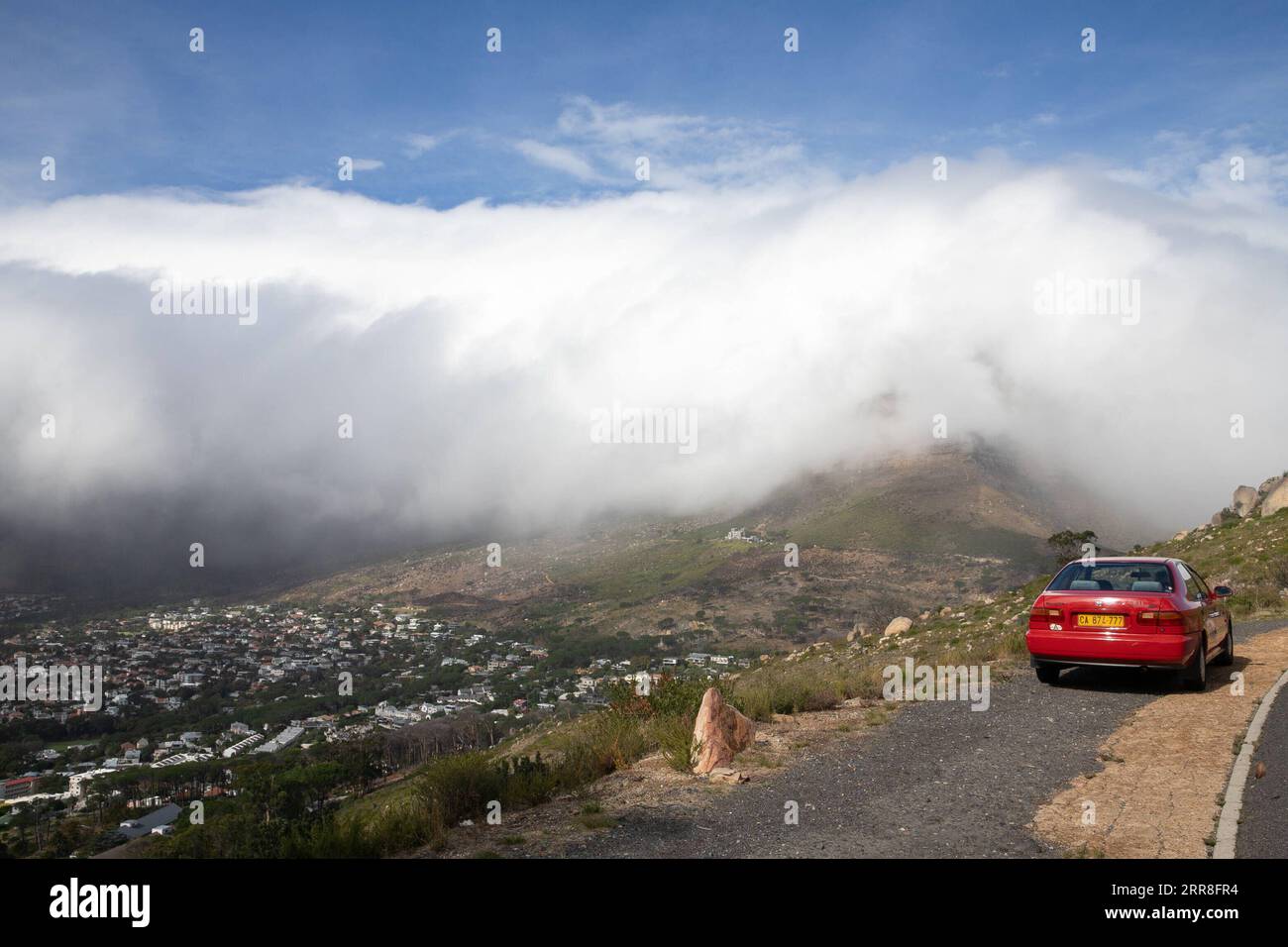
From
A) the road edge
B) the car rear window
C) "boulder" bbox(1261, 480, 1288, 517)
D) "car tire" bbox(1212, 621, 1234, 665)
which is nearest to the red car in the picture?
the car rear window

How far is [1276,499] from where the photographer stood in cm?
4431

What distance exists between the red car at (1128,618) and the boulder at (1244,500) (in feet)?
158

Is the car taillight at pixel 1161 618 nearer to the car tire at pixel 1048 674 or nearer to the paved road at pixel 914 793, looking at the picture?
the paved road at pixel 914 793

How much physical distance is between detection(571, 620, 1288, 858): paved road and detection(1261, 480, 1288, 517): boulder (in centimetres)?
4244

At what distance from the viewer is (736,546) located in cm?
11350

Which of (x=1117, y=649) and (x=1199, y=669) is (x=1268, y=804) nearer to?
(x=1117, y=649)

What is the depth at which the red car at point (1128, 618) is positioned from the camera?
35.2 ft

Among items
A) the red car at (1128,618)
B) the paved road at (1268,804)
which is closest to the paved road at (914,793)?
the paved road at (1268,804)

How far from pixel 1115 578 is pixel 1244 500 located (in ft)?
178

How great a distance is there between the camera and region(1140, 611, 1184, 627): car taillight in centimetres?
1066

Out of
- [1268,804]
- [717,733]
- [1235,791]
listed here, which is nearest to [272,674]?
[717,733]
